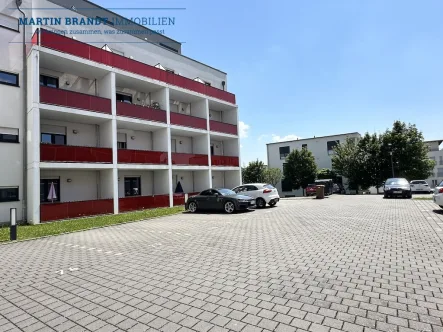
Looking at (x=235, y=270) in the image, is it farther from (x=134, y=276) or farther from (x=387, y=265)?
(x=387, y=265)

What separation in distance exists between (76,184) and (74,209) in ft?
8.09

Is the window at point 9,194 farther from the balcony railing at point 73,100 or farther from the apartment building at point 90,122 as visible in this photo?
the balcony railing at point 73,100

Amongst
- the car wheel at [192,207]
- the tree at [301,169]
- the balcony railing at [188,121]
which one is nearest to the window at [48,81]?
the balcony railing at [188,121]

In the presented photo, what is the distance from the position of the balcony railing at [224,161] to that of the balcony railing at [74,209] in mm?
10382

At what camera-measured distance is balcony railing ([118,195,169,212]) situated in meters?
17.4

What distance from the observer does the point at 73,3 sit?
19.5 metres

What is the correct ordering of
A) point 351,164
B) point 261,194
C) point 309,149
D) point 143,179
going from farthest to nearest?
point 309,149 → point 351,164 → point 143,179 → point 261,194

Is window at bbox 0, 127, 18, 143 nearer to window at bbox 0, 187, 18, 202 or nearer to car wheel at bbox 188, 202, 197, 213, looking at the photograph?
window at bbox 0, 187, 18, 202

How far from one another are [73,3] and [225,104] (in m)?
14.2

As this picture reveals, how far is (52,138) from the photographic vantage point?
53.6 ft

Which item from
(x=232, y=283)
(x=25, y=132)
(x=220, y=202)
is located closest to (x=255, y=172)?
(x=220, y=202)

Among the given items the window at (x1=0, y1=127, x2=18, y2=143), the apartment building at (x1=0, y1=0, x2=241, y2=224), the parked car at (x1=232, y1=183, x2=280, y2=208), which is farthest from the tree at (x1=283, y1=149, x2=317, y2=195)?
the window at (x1=0, y1=127, x2=18, y2=143)

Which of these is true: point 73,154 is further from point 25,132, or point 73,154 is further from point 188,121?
point 188,121

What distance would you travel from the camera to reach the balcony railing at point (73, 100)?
569 inches
